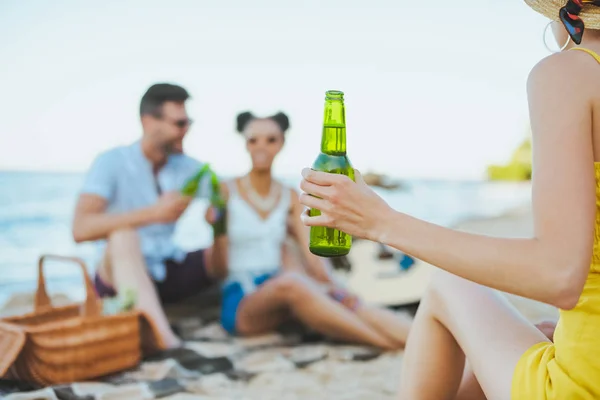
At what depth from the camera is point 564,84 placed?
1.08m

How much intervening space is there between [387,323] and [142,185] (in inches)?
66.2

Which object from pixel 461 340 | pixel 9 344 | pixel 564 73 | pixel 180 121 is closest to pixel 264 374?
pixel 9 344

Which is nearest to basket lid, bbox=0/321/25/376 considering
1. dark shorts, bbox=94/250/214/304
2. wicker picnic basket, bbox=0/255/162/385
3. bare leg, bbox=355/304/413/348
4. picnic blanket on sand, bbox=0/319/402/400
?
wicker picnic basket, bbox=0/255/162/385

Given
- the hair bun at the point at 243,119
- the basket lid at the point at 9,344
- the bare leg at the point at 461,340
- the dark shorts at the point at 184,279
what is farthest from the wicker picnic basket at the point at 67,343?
the bare leg at the point at 461,340

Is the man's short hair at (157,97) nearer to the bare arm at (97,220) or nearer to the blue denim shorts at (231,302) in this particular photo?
the bare arm at (97,220)

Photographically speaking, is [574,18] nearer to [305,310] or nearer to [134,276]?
[305,310]

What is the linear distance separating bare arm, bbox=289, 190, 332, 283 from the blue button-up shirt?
56cm

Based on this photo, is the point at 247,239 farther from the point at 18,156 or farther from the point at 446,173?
the point at 446,173

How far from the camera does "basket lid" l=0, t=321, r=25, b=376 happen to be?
245 centimetres

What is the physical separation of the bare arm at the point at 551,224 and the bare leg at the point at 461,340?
28cm

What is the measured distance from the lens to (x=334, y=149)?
1.78 m

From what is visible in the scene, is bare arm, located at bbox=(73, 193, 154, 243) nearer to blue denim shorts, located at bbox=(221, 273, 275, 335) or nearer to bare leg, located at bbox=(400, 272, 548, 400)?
blue denim shorts, located at bbox=(221, 273, 275, 335)

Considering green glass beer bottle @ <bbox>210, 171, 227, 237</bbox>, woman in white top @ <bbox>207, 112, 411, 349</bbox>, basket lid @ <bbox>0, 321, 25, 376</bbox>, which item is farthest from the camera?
green glass beer bottle @ <bbox>210, 171, 227, 237</bbox>

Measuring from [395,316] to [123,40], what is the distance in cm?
1817
